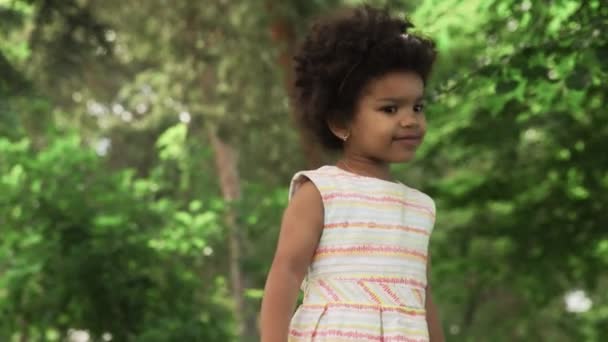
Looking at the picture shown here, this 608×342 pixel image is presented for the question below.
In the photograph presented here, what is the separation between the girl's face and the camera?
3148 millimetres

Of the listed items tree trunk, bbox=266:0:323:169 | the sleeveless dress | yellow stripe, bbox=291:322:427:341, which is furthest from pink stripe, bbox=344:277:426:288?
tree trunk, bbox=266:0:323:169

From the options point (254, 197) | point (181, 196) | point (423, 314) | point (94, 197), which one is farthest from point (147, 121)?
point (423, 314)

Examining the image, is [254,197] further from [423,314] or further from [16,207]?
[423,314]

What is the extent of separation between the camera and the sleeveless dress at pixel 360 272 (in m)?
3.04

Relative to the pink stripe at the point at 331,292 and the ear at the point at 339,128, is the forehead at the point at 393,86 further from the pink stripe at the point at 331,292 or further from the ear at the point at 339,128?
the pink stripe at the point at 331,292

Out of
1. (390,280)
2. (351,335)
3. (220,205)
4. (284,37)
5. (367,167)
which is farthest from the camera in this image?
(284,37)

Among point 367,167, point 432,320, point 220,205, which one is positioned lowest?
point 432,320

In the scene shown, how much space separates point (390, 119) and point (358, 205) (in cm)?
25

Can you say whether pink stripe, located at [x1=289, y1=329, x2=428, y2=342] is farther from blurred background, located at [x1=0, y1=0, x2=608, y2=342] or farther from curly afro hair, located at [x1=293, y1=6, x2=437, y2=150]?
blurred background, located at [x1=0, y1=0, x2=608, y2=342]

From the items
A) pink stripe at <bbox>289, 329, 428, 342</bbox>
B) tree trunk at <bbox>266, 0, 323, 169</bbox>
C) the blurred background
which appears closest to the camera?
pink stripe at <bbox>289, 329, 428, 342</bbox>

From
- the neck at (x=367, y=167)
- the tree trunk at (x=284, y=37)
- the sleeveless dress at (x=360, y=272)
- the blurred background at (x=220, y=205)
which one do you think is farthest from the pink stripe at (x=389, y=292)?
the tree trunk at (x=284, y=37)

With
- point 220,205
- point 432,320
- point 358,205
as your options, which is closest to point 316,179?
point 358,205

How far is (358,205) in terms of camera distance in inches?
123

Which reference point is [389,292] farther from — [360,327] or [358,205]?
[358,205]
